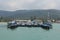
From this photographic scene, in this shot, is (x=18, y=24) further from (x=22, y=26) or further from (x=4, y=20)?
(x=4, y=20)

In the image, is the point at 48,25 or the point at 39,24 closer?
the point at 48,25

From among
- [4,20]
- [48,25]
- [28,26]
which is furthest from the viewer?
[4,20]

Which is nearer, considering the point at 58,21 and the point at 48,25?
the point at 48,25

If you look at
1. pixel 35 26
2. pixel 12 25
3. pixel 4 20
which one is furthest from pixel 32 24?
pixel 4 20

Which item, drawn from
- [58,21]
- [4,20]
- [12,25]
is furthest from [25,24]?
[58,21]

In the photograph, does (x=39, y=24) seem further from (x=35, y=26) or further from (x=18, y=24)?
(x=18, y=24)

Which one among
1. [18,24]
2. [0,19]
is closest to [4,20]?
[0,19]

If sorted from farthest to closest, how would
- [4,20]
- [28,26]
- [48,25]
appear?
[4,20]
[28,26]
[48,25]
